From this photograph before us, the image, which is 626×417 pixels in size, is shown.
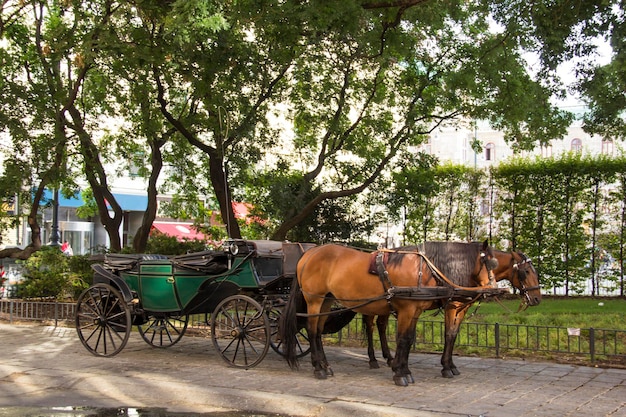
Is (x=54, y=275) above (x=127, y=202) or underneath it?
underneath

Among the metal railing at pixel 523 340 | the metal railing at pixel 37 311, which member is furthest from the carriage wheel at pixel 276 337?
the metal railing at pixel 37 311

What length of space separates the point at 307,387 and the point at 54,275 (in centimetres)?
1076

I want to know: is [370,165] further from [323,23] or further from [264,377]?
[264,377]

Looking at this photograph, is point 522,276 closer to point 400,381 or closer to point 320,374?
point 400,381

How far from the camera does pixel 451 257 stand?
8.73m

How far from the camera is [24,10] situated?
17.8 meters

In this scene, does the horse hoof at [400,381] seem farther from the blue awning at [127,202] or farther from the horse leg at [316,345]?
the blue awning at [127,202]

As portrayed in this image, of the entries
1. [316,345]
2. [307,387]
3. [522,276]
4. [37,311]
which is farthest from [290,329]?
[37,311]

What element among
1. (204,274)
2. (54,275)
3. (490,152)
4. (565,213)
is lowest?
(54,275)

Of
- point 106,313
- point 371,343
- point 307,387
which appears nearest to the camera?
point 307,387

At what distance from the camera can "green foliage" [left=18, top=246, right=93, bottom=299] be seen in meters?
16.9

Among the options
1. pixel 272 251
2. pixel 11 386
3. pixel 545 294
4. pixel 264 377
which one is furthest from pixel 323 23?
pixel 545 294

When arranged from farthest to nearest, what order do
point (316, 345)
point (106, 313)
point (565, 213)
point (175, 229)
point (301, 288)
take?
1. point (175, 229)
2. point (565, 213)
3. point (106, 313)
4. point (301, 288)
5. point (316, 345)

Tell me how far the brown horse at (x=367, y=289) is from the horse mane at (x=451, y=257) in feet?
0.08
